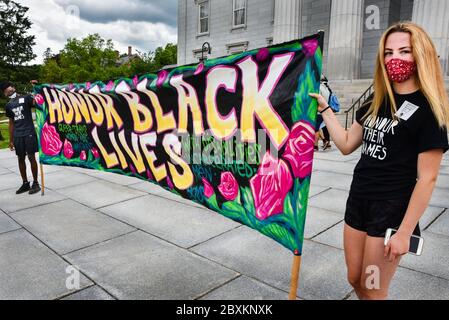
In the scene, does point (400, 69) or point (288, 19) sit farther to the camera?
point (288, 19)

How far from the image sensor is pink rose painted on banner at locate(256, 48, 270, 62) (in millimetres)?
2686

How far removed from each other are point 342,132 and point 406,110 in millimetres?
555

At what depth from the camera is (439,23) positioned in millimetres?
14328

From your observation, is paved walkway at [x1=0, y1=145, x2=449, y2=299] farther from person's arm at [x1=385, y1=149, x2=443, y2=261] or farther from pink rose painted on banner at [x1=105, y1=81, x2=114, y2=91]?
pink rose painted on banner at [x1=105, y1=81, x2=114, y2=91]

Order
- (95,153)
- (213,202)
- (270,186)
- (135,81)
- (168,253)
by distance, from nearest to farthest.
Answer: (270,186)
(213,202)
(168,253)
(135,81)
(95,153)

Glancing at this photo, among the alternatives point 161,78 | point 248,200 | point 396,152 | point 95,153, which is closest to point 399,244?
point 396,152

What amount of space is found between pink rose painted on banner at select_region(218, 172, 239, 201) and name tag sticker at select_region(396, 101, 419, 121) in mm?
1523

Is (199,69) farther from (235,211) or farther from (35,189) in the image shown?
(35,189)

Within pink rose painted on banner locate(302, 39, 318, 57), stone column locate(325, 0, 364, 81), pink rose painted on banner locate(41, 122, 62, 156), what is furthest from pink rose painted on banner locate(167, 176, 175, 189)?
stone column locate(325, 0, 364, 81)

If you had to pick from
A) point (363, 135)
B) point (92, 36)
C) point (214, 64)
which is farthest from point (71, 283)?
point (92, 36)

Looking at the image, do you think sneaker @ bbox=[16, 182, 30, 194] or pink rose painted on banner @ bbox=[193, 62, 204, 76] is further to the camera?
sneaker @ bbox=[16, 182, 30, 194]

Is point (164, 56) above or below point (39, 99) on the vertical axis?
above

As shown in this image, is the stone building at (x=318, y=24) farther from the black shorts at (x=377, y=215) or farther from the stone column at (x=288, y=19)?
the black shorts at (x=377, y=215)

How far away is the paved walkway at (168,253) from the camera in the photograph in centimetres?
301
